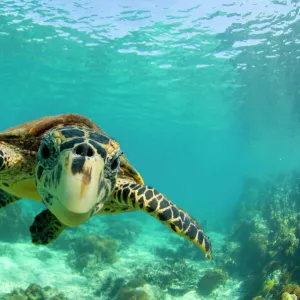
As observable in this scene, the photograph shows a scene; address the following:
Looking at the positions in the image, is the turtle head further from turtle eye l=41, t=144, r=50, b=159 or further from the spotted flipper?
the spotted flipper

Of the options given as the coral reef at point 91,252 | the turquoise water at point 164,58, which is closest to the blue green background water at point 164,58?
the turquoise water at point 164,58

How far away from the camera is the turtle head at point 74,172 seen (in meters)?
2.35

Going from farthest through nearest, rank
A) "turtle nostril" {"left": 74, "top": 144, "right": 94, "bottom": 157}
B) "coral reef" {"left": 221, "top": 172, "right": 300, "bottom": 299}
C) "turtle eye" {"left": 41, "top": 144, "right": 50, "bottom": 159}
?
1. "coral reef" {"left": 221, "top": 172, "right": 300, "bottom": 299}
2. "turtle eye" {"left": 41, "top": 144, "right": 50, "bottom": 159}
3. "turtle nostril" {"left": 74, "top": 144, "right": 94, "bottom": 157}

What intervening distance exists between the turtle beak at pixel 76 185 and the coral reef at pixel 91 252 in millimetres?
10596

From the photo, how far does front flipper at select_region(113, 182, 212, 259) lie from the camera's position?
3.77m

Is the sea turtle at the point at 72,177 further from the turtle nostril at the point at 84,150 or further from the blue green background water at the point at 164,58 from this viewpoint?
the blue green background water at the point at 164,58

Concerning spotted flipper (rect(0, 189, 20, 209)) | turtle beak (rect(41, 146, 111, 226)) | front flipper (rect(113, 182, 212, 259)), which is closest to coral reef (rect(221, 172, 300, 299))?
front flipper (rect(113, 182, 212, 259))

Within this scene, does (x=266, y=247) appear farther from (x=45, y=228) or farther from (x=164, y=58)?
(x=164, y=58)

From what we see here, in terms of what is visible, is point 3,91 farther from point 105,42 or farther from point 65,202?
point 65,202

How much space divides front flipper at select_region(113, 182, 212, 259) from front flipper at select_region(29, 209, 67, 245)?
148 cm

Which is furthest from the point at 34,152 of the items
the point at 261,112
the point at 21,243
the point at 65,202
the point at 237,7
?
the point at 261,112

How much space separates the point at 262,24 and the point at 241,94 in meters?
12.8

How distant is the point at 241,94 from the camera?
32312 mm

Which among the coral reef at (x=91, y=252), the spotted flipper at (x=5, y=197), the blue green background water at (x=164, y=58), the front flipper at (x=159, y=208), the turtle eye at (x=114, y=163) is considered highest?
the blue green background water at (x=164, y=58)
